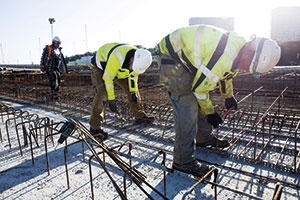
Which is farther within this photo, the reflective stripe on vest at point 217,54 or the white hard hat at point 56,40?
the white hard hat at point 56,40

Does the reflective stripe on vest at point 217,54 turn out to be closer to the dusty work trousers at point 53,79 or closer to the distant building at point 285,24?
the dusty work trousers at point 53,79

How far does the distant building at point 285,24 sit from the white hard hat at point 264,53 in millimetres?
33007

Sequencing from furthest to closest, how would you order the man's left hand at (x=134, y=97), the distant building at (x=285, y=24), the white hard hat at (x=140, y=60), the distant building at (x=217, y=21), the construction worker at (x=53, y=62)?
the distant building at (x=217, y=21)
the distant building at (x=285, y=24)
the construction worker at (x=53, y=62)
the man's left hand at (x=134, y=97)
the white hard hat at (x=140, y=60)

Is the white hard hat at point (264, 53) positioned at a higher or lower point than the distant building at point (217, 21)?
lower

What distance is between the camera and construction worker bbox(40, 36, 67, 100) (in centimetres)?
937

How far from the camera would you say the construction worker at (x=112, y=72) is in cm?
439

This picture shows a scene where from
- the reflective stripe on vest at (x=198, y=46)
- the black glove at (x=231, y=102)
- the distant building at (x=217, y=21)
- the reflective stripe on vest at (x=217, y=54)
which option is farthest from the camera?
the distant building at (x=217, y=21)

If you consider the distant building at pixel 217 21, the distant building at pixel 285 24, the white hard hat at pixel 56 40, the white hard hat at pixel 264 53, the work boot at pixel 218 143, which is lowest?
the work boot at pixel 218 143

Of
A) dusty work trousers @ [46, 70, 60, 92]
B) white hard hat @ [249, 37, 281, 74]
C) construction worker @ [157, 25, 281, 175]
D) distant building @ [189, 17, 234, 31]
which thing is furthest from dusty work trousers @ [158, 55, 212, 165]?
distant building @ [189, 17, 234, 31]

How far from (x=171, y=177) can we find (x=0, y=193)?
7.32 ft

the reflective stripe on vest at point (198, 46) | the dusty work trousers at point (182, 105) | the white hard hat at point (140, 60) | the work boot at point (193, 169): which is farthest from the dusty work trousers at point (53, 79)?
the reflective stripe on vest at point (198, 46)

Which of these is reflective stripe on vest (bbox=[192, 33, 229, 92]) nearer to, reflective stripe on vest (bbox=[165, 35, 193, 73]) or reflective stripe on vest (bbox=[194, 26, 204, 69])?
reflective stripe on vest (bbox=[194, 26, 204, 69])

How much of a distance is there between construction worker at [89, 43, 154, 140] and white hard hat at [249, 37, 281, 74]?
83.4 inches

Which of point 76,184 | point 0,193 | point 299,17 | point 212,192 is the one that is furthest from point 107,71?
point 299,17
